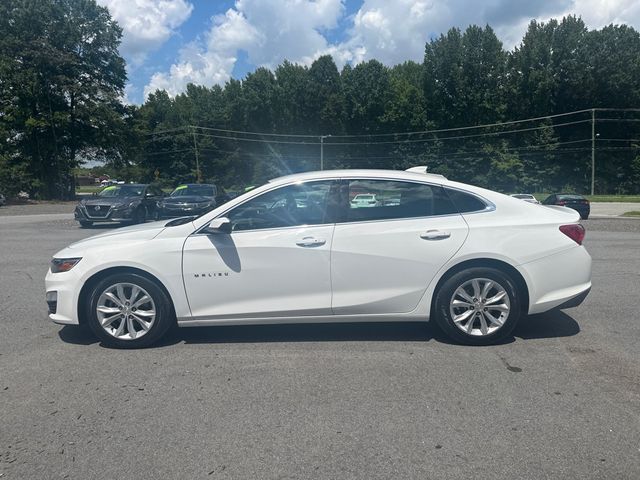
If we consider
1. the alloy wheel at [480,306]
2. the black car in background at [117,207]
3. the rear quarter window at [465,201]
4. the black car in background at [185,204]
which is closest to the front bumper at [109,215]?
the black car in background at [117,207]

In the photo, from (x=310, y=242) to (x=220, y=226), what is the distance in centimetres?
82

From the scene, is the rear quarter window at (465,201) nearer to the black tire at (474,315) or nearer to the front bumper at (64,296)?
the black tire at (474,315)

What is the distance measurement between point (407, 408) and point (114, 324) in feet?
9.28

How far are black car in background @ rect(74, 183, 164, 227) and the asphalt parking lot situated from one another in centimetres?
1249

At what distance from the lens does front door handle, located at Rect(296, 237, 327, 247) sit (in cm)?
489

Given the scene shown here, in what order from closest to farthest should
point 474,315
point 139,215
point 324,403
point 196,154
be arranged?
point 324,403
point 474,315
point 139,215
point 196,154

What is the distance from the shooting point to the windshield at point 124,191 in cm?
1891

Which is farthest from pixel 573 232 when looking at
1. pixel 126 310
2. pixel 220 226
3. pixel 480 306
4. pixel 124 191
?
pixel 124 191

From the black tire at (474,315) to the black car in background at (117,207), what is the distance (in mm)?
14973

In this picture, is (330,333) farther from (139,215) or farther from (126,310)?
(139,215)

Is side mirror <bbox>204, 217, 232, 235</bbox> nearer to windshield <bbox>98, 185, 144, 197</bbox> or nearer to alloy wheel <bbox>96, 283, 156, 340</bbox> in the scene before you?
alloy wheel <bbox>96, 283, 156, 340</bbox>

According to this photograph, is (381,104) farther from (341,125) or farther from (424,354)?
(424,354)

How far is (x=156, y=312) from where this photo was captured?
4945 mm

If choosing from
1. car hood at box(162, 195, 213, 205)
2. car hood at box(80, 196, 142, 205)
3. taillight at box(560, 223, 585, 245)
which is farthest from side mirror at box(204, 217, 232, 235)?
car hood at box(162, 195, 213, 205)
